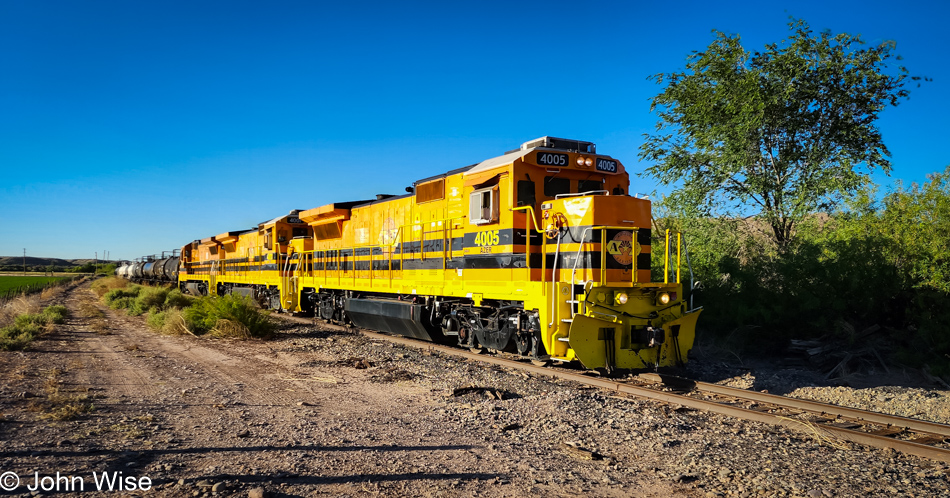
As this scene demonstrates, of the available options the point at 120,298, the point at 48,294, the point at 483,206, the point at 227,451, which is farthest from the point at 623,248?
the point at 48,294

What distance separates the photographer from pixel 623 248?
29.3ft

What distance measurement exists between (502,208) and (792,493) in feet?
20.6

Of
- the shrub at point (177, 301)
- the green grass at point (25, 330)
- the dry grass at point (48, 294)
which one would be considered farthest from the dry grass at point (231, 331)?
the dry grass at point (48, 294)

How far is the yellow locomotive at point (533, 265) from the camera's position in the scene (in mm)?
8500

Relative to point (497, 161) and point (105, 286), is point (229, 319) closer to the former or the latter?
point (497, 161)

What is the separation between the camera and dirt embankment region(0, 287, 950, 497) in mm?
4305

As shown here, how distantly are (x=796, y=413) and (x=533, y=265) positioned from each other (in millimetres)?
4284

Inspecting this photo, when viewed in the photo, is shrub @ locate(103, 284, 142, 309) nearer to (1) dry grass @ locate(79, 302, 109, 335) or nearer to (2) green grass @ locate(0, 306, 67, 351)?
(1) dry grass @ locate(79, 302, 109, 335)

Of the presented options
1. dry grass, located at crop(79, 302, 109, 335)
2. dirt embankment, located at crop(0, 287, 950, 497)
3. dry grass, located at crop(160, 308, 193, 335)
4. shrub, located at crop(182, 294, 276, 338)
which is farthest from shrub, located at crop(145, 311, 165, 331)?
dirt embankment, located at crop(0, 287, 950, 497)

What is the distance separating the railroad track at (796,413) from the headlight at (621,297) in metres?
1.16

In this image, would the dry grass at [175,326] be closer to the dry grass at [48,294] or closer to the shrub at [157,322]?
the shrub at [157,322]

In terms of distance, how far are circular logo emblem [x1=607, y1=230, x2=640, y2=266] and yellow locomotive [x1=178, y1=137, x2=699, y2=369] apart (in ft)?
0.06

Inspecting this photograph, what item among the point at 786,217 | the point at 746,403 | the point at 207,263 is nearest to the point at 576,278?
the point at 746,403

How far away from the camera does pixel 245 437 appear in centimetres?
537
